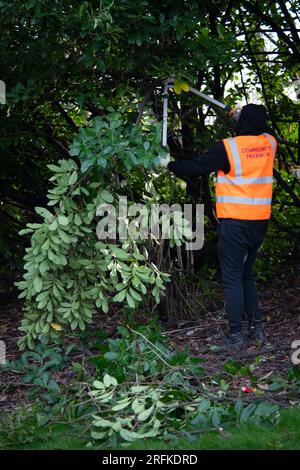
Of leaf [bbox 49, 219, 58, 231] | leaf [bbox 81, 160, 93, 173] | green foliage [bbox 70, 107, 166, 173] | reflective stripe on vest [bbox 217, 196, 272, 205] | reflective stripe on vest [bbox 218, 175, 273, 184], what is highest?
green foliage [bbox 70, 107, 166, 173]

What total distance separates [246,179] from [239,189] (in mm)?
→ 89

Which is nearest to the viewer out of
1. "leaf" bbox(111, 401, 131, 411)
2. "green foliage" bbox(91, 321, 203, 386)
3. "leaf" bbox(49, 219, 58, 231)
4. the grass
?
the grass

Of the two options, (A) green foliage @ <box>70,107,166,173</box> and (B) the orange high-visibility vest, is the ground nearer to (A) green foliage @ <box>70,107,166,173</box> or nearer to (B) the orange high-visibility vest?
(B) the orange high-visibility vest

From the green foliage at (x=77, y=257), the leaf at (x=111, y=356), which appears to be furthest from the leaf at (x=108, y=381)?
the green foliage at (x=77, y=257)

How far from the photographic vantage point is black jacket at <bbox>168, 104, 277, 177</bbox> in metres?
6.27

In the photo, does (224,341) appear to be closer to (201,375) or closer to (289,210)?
(201,375)

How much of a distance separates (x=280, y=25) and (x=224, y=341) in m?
3.12

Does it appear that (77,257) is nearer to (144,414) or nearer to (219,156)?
(219,156)

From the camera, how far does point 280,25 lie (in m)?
8.03

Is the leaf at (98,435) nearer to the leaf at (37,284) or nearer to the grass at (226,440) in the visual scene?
the grass at (226,440)

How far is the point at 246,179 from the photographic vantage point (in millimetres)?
6324

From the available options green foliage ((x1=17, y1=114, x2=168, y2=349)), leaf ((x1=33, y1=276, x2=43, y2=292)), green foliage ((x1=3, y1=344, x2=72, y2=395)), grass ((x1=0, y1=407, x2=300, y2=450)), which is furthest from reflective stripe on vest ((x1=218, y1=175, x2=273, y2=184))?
grass ((x1=0, y1=407, x2=300, y2=450))

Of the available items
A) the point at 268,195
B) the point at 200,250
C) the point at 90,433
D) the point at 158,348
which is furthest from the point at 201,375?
the point at 200,250

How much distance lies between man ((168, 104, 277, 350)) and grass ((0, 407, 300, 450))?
1660 mm
